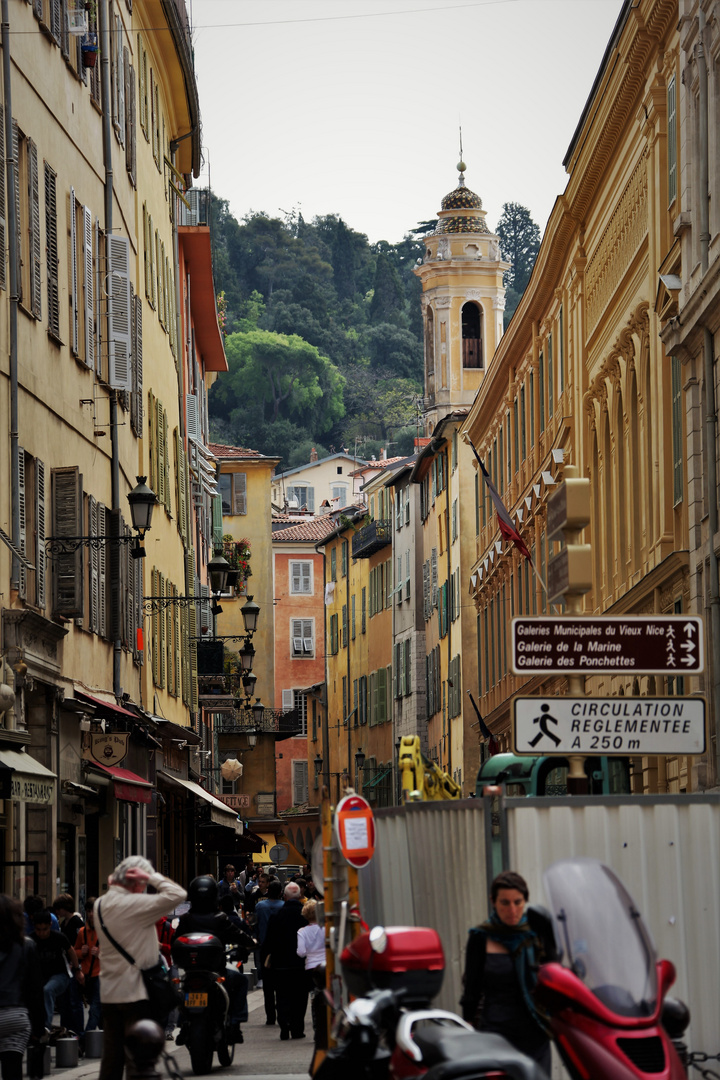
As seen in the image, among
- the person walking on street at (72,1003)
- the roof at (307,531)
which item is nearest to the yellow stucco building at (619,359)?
the person walking on street at (72,1003)

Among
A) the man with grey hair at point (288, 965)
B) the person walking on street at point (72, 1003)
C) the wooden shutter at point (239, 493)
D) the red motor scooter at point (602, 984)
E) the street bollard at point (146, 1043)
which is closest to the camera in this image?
the red motor scooter at point (602, 984)

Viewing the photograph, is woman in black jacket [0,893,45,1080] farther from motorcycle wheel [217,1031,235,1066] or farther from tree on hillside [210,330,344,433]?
tree on hillside [210,330,344,433]

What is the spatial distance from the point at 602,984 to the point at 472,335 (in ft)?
216

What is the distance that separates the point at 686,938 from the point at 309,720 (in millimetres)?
82748

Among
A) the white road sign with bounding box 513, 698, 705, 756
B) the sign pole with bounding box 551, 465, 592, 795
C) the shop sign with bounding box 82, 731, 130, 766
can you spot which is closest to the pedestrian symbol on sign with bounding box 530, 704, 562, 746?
the white road sign with bounding box 513, 698, 705, 756

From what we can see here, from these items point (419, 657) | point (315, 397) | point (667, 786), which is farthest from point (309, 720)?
point (667, 786)

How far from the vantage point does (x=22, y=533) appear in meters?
19.9

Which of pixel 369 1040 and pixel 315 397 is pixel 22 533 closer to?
pixel 369 1040

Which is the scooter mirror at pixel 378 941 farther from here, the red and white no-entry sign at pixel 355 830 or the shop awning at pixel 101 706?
the shop awning at pixel 101 706

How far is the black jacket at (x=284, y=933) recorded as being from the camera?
809 inches

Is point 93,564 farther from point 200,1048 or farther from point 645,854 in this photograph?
point 645,854

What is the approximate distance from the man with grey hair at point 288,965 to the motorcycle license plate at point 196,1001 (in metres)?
3.66

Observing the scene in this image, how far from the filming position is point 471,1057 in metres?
7.66

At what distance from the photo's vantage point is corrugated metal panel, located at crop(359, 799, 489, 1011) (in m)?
10.8
